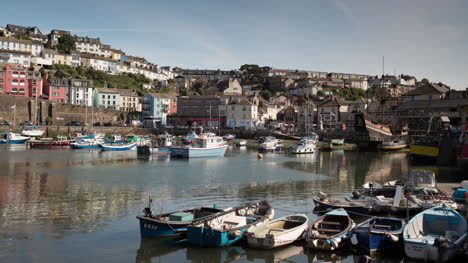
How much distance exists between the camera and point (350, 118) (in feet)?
307

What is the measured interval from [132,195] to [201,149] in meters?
27.2

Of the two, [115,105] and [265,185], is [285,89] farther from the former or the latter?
[265,185]

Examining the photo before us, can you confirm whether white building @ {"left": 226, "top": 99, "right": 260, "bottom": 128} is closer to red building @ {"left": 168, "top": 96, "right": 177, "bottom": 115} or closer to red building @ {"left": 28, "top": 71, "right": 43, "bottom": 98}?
red building @ {"left": 168, "top": 96, "right": 177, "bottom": 115}

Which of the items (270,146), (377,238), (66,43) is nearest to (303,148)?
(270,146)

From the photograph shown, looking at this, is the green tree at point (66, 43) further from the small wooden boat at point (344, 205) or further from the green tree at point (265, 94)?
the small wooden boat at point (344, 205)

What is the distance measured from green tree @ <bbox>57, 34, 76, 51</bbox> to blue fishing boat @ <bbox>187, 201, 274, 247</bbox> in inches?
5044

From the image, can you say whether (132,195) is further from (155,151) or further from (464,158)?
(155,151)

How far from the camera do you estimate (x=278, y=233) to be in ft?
50.8

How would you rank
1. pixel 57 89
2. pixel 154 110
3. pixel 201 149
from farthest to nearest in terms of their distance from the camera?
pixel 154 110 → pixel 57 89 → pixel 201 149

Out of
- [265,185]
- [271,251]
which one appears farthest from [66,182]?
[271,251]

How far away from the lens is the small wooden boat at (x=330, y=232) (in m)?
15.0

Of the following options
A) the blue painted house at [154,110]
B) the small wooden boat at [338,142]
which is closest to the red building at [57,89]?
→ the blue painted house at [154,110]

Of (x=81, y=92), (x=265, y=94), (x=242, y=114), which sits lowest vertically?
(x=242, y=114)

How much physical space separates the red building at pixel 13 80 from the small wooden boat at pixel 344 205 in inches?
3514
